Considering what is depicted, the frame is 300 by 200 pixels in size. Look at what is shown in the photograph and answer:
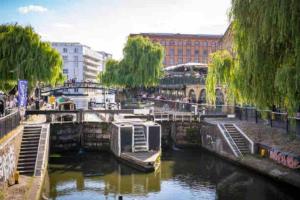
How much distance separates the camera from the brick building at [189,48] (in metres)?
125

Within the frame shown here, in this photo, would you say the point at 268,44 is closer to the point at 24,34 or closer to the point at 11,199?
the point at 11,199

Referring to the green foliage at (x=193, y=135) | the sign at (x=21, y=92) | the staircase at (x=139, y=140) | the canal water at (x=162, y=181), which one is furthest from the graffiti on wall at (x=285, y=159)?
the sign at (x=21, y=92)

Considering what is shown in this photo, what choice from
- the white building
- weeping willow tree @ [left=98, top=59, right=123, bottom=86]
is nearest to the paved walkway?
weeping willow tree @ [left=98, top=59, right=123, bottom=86]

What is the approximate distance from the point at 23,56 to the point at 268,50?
31.0 m

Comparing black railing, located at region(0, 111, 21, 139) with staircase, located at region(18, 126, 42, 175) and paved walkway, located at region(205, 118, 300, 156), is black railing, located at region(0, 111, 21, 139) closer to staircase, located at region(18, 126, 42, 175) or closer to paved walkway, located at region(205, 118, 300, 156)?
staircase, located at region(18, 126, 42, 175)

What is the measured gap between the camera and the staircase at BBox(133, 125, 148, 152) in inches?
1277

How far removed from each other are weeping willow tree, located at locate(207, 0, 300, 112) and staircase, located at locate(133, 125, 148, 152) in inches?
486

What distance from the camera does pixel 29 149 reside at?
2728 cm

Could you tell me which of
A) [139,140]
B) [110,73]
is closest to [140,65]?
[110,73]

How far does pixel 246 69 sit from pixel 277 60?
66.6 inches

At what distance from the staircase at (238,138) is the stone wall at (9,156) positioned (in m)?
16.4

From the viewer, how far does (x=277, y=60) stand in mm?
19312

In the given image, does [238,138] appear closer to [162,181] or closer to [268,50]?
[162,181]

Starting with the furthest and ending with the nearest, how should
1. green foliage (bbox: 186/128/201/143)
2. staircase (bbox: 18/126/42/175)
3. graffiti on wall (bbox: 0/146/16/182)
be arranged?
green foliage (bbox: 186/128/201/143)
staircase (bbox: 18/126/42/175)
graffiti on wall (bbox: 0/146/16/182)
